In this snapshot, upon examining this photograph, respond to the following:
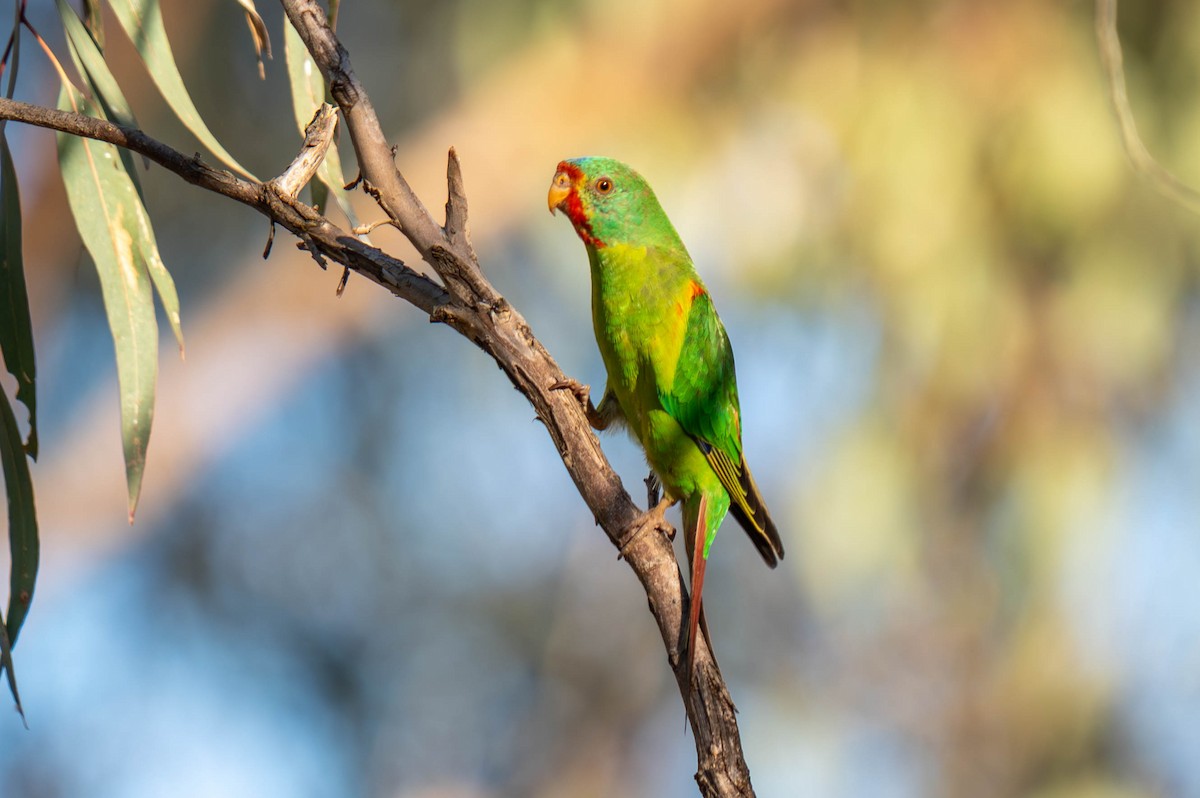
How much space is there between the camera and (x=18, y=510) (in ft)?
7.63

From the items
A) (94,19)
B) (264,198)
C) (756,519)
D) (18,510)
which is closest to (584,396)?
(756,519)

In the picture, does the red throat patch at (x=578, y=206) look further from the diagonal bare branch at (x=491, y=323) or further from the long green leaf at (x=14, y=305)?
the long green leaf at (x=14, y=305)

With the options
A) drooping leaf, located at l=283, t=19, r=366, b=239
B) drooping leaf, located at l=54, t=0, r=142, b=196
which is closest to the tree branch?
drooping leaf, located at l=283, t=19, r=366, b=239

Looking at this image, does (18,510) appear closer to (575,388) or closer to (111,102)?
(111,102)

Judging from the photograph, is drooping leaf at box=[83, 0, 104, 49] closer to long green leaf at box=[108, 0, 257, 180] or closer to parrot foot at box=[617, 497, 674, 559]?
long green leaf at box=[108, 0, 257, 180]

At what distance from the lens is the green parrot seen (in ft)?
8.68

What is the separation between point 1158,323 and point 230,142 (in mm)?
5957

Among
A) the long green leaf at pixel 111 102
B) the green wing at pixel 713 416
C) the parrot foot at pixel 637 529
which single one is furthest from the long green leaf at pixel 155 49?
the parrot foot at pixel 637 529

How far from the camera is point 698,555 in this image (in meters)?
2.45

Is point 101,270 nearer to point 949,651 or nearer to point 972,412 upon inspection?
point 972,412

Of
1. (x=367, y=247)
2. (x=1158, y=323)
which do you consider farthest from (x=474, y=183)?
(x=367, y=247)

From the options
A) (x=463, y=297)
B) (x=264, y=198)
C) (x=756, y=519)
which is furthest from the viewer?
(x=756, y=519)

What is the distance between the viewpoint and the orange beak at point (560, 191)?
109 inches

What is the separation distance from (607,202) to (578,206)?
0.07 m
